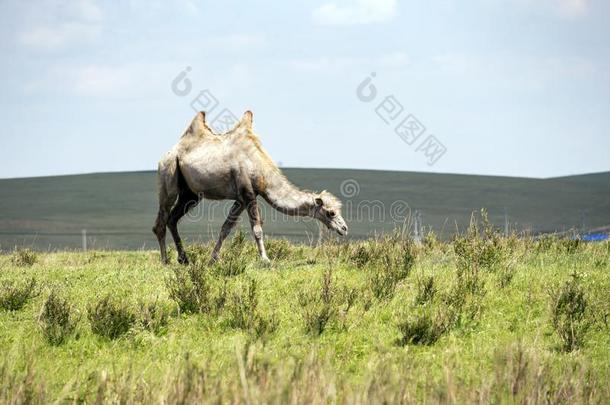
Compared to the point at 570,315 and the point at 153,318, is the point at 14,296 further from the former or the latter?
the point at 570,315

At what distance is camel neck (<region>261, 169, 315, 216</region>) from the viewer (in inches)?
520

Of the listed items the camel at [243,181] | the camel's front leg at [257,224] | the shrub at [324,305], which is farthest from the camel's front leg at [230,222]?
the shrub at [324,305]

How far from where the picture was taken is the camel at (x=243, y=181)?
13141 millimetres

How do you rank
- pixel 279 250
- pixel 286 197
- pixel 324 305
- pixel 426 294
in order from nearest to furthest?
pixel 324 305
pixel 426 294
pixel 286 197
pixel 279 250

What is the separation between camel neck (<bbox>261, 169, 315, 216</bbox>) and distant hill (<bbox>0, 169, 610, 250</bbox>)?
3394 centimetres

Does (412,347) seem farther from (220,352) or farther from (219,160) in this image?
(219,160)

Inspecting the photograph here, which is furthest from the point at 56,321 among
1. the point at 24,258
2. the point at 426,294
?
the point at 24,258

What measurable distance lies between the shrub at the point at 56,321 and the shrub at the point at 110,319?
0.69ft

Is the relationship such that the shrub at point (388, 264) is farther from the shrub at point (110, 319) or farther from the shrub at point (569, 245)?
the shrub at point (110, 319)

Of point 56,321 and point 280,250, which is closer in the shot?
point 56,321

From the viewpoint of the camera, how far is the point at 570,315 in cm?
782

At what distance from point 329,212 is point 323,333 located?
5.45m

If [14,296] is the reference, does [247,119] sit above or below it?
above

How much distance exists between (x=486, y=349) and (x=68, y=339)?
3815 millimetres
